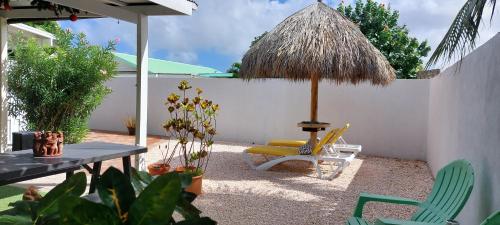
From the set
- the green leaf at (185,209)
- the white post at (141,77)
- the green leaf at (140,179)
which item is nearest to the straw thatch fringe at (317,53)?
the white post at (141,77)

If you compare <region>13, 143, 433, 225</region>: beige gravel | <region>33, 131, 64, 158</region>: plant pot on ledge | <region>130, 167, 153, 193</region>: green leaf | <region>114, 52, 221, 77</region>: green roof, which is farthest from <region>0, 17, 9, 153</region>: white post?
<region>114, 52, 221, 77</region>: green roof

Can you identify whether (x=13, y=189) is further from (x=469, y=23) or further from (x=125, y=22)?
(x=469, y=23)

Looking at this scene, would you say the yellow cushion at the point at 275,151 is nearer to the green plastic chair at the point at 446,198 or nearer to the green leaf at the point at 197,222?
the green plastic chair at the point at 446,198

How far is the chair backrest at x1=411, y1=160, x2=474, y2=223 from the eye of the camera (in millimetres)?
2984

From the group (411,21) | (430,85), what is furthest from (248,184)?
(411,21)

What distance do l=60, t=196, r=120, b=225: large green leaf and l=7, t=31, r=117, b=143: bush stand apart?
319 inches

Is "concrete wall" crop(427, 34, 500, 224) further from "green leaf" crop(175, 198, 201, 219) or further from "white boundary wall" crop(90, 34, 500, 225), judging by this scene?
"green leaf" crop(175, 198, 201, 219)

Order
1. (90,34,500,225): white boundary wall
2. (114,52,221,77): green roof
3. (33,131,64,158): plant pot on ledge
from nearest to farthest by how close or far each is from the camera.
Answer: (90,34,500,225): white boundary wall → (33,131,64,158): plant pot on ledge → (114,52,221,77): green roof

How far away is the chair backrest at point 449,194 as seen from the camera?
2.98m

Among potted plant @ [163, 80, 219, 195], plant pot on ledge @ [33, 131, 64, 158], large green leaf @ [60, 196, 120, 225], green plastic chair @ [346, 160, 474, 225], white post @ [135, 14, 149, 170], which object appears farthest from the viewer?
white post @ [135, 14, 149, 170]

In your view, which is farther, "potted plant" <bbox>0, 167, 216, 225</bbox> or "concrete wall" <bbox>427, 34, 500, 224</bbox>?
"concrete wall" <bbox>427, 34, 500, 224</bbox>

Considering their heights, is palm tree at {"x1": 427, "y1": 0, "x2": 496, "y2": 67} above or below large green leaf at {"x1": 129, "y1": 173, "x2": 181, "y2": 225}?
above

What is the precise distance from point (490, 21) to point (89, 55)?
7248 mm

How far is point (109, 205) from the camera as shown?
0.81m
